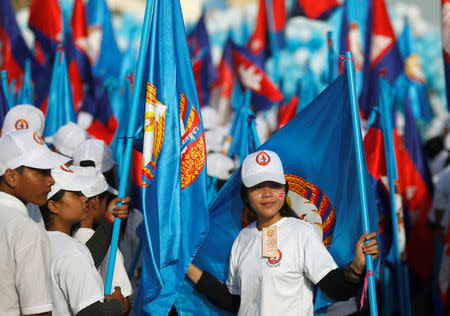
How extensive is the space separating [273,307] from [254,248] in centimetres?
40

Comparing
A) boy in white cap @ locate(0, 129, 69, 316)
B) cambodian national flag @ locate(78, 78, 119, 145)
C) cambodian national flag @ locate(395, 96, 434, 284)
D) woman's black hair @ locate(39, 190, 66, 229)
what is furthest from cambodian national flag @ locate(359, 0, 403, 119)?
boy in white cap @ locate(0, 129, 69, 316)

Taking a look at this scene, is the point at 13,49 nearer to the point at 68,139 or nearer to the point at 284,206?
the point at 68,139

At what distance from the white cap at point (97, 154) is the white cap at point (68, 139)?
2.45ft

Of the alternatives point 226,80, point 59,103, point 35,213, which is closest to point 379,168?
point 35,213

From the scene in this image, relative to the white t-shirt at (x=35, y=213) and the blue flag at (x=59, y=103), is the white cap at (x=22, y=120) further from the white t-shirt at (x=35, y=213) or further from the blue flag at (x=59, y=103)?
the white t-shirt at (x=35, y=213)

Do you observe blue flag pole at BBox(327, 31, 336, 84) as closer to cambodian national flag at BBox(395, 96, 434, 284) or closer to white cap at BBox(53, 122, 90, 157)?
white cap at BBox(53, 122, 90, 157)

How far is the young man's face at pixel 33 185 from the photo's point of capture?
3447 mm

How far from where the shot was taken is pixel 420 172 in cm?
867

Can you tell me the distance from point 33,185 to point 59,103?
13.3ft

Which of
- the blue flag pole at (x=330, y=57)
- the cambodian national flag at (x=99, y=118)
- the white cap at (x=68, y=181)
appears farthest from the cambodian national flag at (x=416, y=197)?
the white cap at (x=68, y=181)

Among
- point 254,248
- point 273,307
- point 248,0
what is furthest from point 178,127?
point 248,0

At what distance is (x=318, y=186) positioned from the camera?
4.36 meters

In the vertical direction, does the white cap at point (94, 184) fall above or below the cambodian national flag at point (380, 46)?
below

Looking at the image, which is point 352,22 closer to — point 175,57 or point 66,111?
point 66,111
